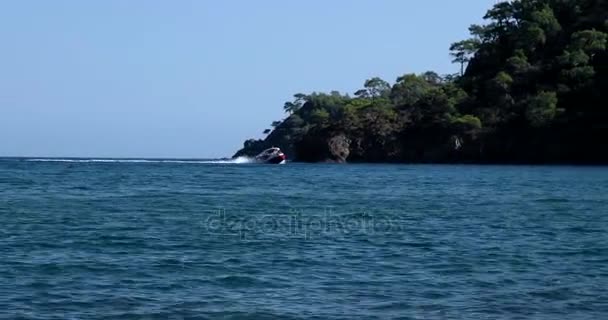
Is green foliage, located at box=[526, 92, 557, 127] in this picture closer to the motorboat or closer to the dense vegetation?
the dense vegetation

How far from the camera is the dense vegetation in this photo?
118 metres

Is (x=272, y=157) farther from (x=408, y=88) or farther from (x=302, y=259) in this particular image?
(x=302, y=259)

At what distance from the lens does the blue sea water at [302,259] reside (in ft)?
58.5

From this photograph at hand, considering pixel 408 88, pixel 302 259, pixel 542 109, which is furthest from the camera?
pixel 408 88

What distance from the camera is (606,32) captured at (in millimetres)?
127188

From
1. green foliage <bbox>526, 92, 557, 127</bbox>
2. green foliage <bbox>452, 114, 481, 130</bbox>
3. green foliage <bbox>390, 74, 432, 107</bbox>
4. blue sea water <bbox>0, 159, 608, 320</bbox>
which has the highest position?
green foliage <bbox>390, 74, 432, 107</bbox>

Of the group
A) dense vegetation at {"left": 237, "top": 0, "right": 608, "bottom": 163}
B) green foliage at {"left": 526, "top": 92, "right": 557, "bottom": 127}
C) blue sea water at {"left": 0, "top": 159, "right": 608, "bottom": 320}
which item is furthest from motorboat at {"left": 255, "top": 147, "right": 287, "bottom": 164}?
blue sea water at {"left": 0, "top": 159, "right": 608, "bottom": 320}

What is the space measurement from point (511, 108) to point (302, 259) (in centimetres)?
10455

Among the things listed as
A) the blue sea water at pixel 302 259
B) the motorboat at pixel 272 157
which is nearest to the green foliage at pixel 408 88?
the motorboat at pixel 272 157

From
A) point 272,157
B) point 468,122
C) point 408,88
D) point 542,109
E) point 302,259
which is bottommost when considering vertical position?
point 302,259

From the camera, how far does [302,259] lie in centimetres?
2369

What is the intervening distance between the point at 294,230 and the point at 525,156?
307 feet

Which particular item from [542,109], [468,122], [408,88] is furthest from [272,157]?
[542,109]

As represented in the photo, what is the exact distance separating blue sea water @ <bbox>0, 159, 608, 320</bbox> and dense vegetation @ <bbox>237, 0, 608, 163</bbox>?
74.4 meters
